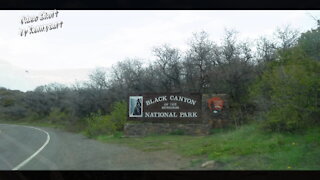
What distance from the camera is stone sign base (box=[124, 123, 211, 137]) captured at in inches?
904

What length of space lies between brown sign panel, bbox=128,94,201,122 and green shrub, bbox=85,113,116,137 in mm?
1361

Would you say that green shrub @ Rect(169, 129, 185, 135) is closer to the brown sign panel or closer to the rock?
the brown sign panel

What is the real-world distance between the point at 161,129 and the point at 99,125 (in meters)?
3.53

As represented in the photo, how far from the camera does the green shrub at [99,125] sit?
867 inches

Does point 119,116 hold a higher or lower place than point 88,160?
higher

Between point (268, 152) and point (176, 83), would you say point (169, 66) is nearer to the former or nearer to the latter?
point (176, 83)

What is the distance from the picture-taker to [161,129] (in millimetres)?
23734

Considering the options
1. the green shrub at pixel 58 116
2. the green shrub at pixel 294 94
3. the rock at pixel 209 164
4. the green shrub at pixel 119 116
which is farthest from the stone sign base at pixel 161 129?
the rock at pixel 209 164

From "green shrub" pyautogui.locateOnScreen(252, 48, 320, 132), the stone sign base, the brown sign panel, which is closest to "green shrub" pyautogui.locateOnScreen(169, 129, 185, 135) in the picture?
the stone sign base

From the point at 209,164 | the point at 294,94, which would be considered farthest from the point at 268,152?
the point at 294,94

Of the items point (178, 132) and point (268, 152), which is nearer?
point (268, 152)

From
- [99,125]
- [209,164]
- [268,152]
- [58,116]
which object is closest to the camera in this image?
[209,164]
